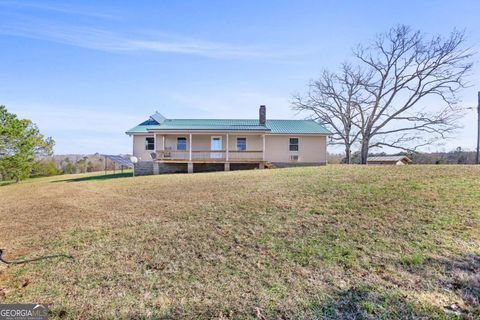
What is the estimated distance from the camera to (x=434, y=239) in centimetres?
504

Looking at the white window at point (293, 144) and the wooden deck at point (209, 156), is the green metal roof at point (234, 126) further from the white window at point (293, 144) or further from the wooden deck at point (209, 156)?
the wooden deck at point (209, 156)

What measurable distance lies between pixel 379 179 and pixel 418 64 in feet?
64.8

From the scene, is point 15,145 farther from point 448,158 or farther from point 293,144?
point 448,158

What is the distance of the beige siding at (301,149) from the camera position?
824 inches

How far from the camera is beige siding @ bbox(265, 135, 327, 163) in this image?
2094cm

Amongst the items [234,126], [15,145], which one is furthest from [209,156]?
[15,145]

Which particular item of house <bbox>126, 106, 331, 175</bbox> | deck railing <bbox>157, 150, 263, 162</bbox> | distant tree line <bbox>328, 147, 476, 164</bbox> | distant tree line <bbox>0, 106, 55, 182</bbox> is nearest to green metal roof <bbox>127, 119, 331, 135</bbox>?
house <bbox>126, 106, 331, 175</bbox>

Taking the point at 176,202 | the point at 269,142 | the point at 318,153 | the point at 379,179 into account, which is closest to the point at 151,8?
the point at 176,202

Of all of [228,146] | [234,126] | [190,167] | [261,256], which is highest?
[234,126]

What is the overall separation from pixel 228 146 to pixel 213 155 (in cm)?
136

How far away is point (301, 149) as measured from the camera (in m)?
20.9

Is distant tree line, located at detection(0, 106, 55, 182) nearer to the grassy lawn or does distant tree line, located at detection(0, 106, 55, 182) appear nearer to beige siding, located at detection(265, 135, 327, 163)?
the grassy lawn

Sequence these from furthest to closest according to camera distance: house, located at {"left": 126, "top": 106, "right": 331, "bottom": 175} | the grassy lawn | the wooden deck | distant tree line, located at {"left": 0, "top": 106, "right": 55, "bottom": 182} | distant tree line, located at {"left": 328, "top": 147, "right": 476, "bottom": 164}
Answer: distant tree line, located at {"left": 328, "top": 147, "right": 476, "bottom": 164} < house, located at {"left": 126, "top": 106, "right": 331, "bottom": 175} < the wooden deck < distant tree line, located at {"left": 0, "top": 106, "right": 55, "bottom": 182} < the grassy lawn

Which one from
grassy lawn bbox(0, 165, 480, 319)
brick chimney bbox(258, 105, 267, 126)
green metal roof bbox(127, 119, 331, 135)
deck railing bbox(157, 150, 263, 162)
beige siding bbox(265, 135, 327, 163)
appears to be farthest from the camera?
brick chimney bbox(258, 105, 267, 126)
